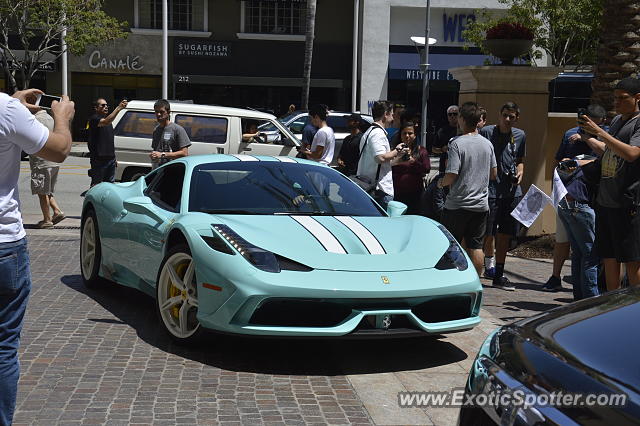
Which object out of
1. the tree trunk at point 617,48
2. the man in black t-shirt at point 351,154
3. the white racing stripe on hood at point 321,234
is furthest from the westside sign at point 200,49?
the white racing stripe on hood at point 321,234

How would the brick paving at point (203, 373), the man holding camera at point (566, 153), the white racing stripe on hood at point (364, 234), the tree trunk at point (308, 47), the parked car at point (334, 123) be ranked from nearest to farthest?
the brick paving at point (203, 373) → the white racing stripe on hood at point (364, 234) → the man holding camera at point (566, 153) → the parked car at point (334, 123) → the tree trunk at point (308, 47)

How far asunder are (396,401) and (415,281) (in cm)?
90

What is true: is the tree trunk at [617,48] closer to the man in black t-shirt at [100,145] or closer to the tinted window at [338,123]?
the man in black t-shirt at [100,145]

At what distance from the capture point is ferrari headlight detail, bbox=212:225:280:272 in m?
5.54

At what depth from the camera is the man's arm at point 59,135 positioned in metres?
3.82

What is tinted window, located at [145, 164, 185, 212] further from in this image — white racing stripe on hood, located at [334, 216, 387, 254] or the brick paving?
white racing stripe on hood, located at [334, 216, 387, 254]

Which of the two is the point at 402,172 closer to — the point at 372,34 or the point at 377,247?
the point at 377,247

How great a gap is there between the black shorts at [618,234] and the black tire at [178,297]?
3.14 metres

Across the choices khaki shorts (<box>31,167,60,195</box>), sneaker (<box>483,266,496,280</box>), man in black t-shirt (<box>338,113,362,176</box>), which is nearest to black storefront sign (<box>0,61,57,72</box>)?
khaki shorts (<box>31,167,60,195</box>)

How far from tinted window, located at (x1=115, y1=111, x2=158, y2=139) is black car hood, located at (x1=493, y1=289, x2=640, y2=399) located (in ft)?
41.2

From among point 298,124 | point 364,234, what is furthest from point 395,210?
point 298,124

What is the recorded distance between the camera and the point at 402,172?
9.55m

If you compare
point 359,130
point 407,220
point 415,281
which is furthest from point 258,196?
point 359,130

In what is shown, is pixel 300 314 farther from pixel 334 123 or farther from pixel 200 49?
pixel 200 49
